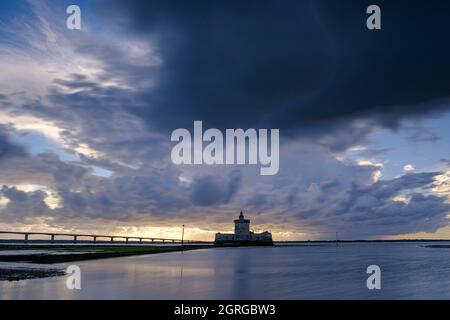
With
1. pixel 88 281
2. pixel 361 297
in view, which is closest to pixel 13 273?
pixel 88 281

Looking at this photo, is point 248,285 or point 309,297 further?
point 248,285

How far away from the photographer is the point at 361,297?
3753cm
